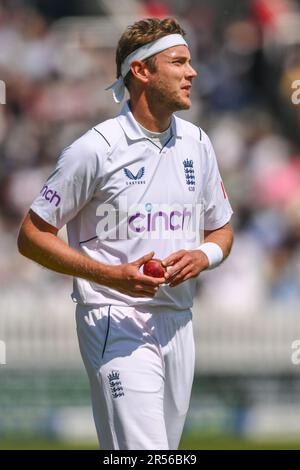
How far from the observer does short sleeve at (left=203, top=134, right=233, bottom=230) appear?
6.02 m

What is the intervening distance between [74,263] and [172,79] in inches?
41.1

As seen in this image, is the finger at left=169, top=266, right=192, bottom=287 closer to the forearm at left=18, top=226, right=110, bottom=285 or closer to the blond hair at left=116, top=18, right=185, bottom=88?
the forearm at left=18, top=226, right=110, bottom=285

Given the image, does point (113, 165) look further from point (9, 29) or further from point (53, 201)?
point (9, 29)

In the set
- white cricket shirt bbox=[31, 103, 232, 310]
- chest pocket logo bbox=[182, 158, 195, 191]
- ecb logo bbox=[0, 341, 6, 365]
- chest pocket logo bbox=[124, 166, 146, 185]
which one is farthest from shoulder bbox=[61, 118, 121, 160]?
ecb logo bbox=[0, 341, 6, 365]

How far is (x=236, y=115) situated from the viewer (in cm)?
1358

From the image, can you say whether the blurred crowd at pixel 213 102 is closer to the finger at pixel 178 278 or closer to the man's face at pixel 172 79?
the man's face at pixel 172 79

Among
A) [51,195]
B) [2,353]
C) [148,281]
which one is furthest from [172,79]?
[2,353]

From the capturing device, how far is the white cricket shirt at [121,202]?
5.61 meters

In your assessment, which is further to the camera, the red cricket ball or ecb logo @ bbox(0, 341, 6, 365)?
ecb logo @ bbox(0, 341, 6, 365)

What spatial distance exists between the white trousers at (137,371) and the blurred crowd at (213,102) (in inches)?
257

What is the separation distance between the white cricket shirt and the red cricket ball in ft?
0.92

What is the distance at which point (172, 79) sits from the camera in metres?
5.76

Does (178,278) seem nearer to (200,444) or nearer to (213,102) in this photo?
(200,444)

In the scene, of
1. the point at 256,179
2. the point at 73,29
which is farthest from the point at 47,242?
the point at 73,29
